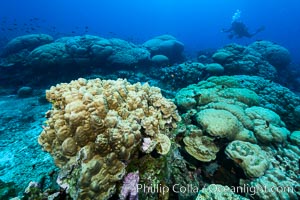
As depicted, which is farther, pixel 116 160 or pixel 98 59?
pixel 98 59

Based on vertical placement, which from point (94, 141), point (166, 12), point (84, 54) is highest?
point (166, 12)

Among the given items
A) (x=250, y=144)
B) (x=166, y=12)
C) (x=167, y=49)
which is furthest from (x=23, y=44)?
(x=166, y=12)

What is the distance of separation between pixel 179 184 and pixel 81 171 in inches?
66.0

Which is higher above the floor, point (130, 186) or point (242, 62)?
point (130, 186)

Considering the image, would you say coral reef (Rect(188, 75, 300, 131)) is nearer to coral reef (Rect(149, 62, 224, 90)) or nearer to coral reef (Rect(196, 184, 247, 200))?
coral reef (Rect(196, 184, 247, 200))

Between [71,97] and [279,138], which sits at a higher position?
[71,97]

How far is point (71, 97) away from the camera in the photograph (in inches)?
95.3

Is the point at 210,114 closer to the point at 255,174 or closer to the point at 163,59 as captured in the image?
the point at 255,174

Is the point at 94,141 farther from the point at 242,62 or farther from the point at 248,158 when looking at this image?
the point at 242,62

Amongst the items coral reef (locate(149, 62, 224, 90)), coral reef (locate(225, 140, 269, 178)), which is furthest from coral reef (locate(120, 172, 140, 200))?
coral reef (locate(149, 62, 224, 90))

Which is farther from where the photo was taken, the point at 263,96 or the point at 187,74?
the point at 187,74

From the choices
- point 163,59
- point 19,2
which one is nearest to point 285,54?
point 163,59

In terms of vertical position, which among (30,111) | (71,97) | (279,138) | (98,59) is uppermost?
(71,97)

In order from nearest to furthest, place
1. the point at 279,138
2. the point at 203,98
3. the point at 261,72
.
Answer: the point at 279,138 < the point at 203,98 < the point at 261,72
